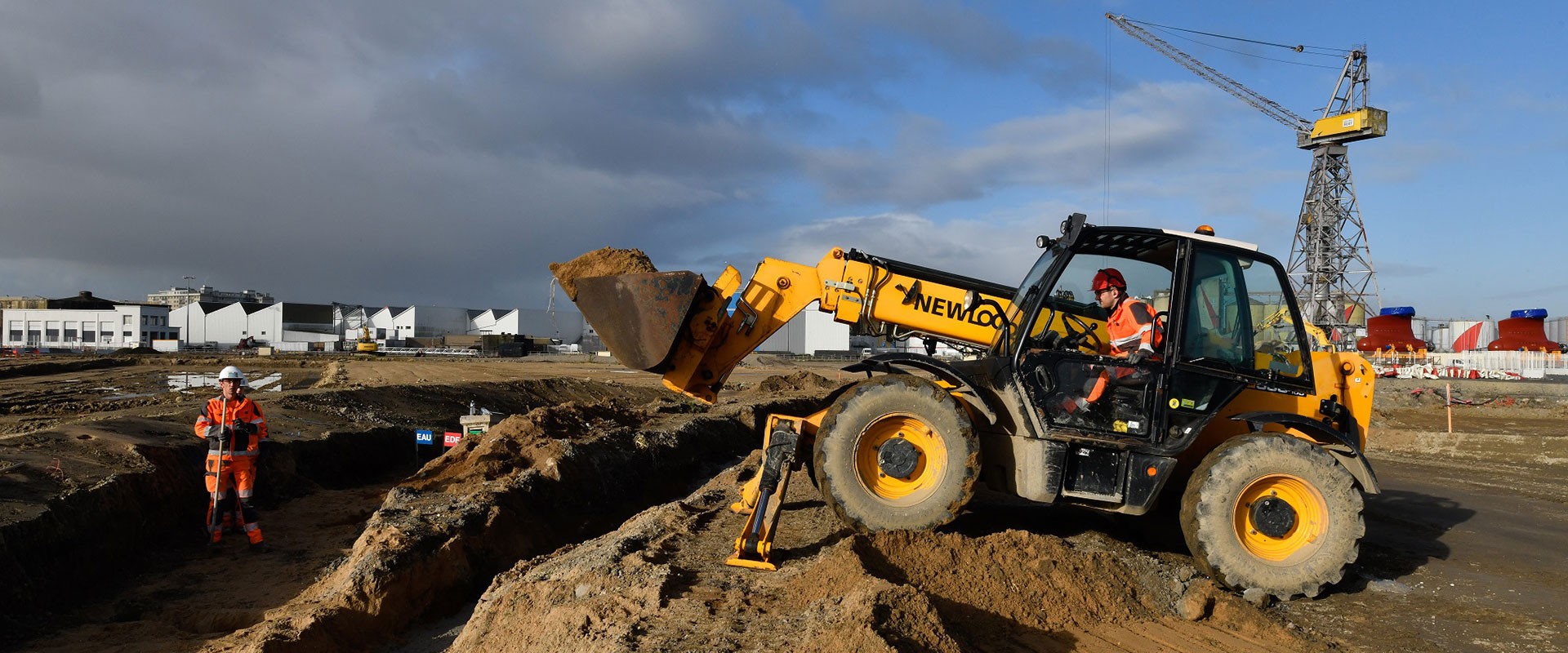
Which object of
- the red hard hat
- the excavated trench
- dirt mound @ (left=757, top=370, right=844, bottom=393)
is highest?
the red hard hat

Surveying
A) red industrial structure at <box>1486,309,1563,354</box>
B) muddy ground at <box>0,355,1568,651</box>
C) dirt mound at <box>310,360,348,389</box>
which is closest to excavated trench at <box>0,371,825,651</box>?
muddy ground at <box>0,355,1568,651</box>

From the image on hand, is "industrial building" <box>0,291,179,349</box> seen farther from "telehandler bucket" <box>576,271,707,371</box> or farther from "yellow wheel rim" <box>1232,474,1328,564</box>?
"yellow wheel rim" <box>1232,474,1328,564</box>

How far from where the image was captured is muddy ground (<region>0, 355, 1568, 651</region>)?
5.37 meters

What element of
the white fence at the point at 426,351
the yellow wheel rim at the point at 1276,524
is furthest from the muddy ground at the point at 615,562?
the white fence at the point at 426,351

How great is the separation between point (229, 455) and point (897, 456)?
24.7ft

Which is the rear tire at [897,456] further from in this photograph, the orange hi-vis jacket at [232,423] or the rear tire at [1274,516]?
the orange hi-vis jacket at [232,423]

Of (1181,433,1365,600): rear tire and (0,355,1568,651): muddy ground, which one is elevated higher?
(1181,433,1365,600): rear tire

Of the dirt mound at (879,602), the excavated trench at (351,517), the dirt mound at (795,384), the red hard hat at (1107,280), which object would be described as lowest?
the excavated trench at (351,517)

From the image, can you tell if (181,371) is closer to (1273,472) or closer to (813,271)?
(813,271)

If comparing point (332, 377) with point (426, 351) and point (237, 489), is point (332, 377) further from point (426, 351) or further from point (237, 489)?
point (426, 351)

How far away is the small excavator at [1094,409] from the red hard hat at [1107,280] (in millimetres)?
61

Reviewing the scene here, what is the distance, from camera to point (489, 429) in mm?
13414

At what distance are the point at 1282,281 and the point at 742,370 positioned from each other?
3923cm

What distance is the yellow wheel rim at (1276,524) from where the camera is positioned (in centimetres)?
637
